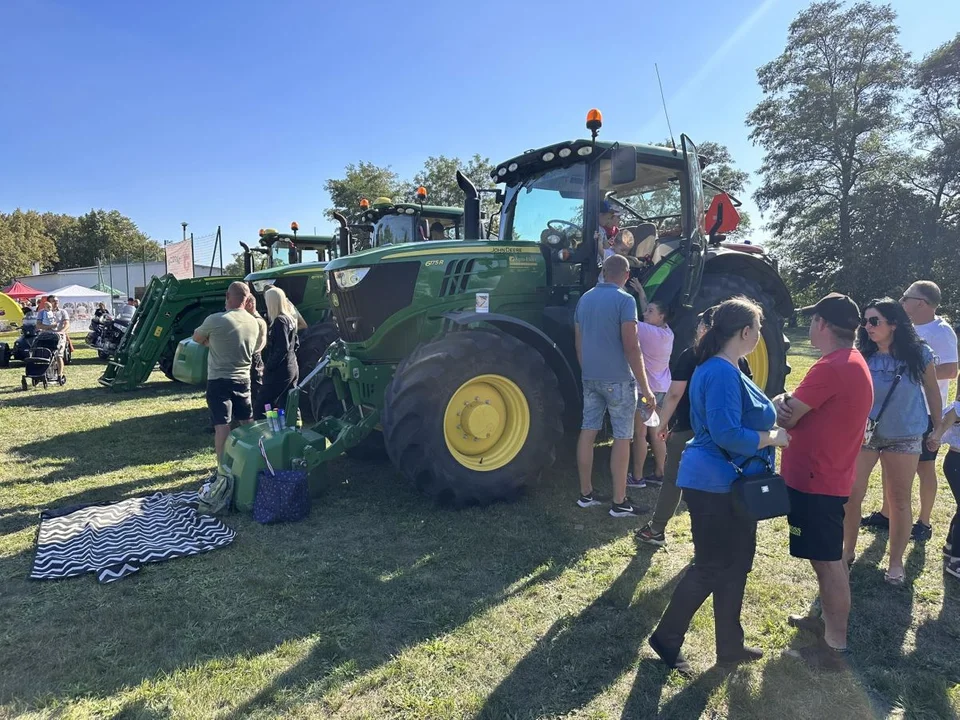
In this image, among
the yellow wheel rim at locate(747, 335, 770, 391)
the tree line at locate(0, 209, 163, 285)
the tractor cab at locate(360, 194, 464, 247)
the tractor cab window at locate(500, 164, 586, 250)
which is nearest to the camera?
the tractor cab window at locate(500, 164, 586, 250)

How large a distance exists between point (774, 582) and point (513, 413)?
2.05m

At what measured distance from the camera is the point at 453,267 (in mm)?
5066

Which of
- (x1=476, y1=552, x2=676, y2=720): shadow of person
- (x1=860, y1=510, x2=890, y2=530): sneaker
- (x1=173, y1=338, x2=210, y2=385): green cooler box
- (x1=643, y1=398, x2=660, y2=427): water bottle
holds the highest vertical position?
(x1=173, y1=338, x2=210, y2=385): green cooler box

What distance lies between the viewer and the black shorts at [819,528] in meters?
2.68

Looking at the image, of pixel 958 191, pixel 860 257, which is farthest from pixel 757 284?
pixel 958 191

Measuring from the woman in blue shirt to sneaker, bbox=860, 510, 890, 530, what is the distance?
225 cm

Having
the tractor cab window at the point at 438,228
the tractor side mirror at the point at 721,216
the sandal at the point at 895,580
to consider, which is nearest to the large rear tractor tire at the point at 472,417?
the sandal at the point at 895,580

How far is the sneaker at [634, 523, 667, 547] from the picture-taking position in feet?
12.9

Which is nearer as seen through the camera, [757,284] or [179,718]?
[179,718]

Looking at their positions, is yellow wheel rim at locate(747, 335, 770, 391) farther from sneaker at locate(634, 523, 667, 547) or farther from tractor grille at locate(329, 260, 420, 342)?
tractor grille at locate(329, 260, 420, 342)

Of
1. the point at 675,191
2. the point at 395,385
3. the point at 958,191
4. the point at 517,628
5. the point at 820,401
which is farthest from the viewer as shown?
the point at 958,191

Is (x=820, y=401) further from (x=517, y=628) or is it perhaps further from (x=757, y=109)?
(x=757, y=109)

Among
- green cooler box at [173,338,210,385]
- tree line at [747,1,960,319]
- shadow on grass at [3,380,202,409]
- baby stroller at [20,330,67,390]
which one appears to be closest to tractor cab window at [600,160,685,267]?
green cooler box at [173,338,210,385]

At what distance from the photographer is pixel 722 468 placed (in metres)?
2.57
